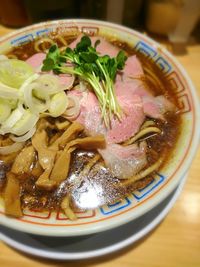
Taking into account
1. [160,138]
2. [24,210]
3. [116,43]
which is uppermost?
[116,43]

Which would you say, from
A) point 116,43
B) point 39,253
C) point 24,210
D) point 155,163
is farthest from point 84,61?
point 39,253

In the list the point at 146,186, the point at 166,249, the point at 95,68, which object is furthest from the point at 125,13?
the point at 166,249

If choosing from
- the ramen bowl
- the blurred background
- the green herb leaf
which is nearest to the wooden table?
the ramen bowl

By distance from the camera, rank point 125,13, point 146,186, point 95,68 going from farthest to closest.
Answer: point 125,13 < point 95,68 < point 146,186

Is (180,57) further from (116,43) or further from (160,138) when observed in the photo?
(160,138)

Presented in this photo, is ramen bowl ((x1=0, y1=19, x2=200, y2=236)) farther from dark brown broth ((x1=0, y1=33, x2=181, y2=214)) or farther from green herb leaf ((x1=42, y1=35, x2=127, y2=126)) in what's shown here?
green herb leaf ((x1=42, y1=35, x2=127, y2=126))

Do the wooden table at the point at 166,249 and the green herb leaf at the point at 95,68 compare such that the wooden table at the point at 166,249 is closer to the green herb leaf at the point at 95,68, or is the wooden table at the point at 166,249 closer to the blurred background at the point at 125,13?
the green herb leaf at the point at 95,68

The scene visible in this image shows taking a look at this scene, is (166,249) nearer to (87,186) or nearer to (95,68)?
(87,186)
